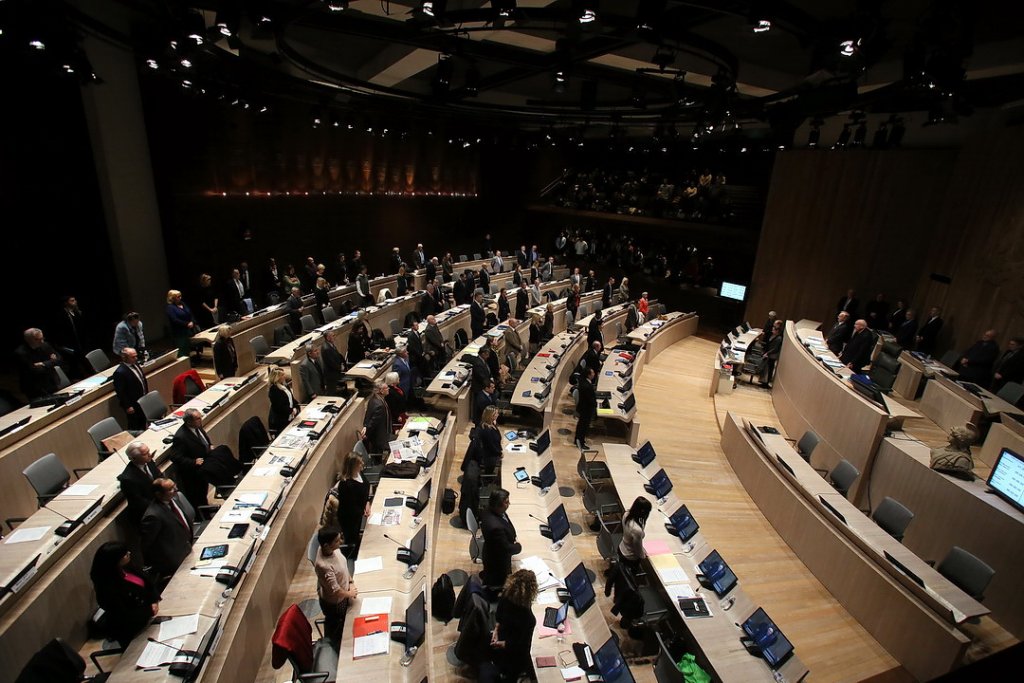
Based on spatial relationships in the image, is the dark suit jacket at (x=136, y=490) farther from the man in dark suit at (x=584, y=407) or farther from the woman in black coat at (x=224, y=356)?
the man in dark suit at (x=584, y=407)

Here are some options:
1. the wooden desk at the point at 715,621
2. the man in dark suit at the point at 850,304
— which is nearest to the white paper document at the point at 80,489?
the wooden desk at the point at 715,621

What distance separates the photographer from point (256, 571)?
4.77 meters

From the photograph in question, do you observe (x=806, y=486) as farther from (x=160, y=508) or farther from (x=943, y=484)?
(x=160, y=508)

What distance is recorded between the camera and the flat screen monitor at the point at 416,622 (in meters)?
4.19

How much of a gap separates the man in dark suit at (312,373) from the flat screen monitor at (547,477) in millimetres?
4429

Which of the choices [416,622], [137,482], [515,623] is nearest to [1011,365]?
[515,623]

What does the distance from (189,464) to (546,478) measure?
4.23m

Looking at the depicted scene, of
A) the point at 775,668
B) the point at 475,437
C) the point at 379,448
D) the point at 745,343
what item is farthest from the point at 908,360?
the point at 379,448

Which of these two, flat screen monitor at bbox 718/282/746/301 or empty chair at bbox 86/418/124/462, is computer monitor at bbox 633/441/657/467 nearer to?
empty chair at bbox 86/418/124/462

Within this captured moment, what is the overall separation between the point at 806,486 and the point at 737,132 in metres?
9.49

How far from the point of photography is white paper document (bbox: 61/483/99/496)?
537 cm

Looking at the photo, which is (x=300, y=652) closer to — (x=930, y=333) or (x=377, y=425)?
(x=377, y=425)

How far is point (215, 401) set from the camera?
24.9 feet

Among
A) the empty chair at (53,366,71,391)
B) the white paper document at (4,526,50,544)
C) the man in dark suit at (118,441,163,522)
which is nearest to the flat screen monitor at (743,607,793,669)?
the man in dark suit at (118,441,163,522)
